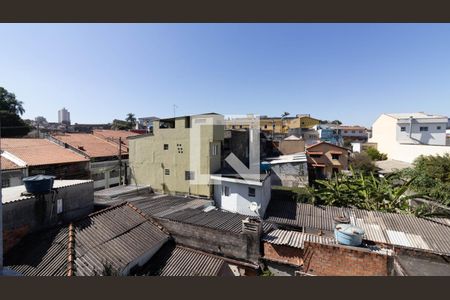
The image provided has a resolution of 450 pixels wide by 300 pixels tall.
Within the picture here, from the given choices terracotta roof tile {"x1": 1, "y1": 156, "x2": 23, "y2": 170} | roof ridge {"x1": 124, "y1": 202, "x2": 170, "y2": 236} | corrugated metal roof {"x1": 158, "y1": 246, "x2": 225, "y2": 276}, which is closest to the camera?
corrugated metal roof {"x1": 158, "y1": 246, "x2": 225, "y2": 276}

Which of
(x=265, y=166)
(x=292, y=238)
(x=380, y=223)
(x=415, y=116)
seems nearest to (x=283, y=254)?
(x=292, y=238)

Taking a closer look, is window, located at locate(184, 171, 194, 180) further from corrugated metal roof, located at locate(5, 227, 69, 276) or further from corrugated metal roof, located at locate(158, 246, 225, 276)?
corrugated metal roof, located at locate(5, 227, 69, 276)

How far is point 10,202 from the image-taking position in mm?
8203

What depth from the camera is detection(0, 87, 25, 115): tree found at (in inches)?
1346

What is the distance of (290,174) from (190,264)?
46.4 feet

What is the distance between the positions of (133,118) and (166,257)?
61.2 metres

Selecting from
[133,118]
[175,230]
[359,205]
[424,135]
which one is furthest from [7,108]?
[424,135]

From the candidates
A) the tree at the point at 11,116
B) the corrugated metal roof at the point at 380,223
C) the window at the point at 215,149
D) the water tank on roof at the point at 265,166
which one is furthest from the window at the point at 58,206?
the tree at the point at 11,116

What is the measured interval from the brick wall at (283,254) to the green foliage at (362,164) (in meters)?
16.2

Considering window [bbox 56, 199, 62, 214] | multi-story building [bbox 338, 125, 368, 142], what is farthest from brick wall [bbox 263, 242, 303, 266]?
multi-story building [bbox 338, 125, 368, 142]

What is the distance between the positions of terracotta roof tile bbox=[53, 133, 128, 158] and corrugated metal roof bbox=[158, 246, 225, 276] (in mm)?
Answer: 17918

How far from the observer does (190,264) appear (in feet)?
29.2

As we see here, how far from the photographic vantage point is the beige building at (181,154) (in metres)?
16.4

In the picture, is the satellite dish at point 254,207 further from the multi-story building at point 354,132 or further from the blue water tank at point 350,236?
the multi-story building at point 354,132
